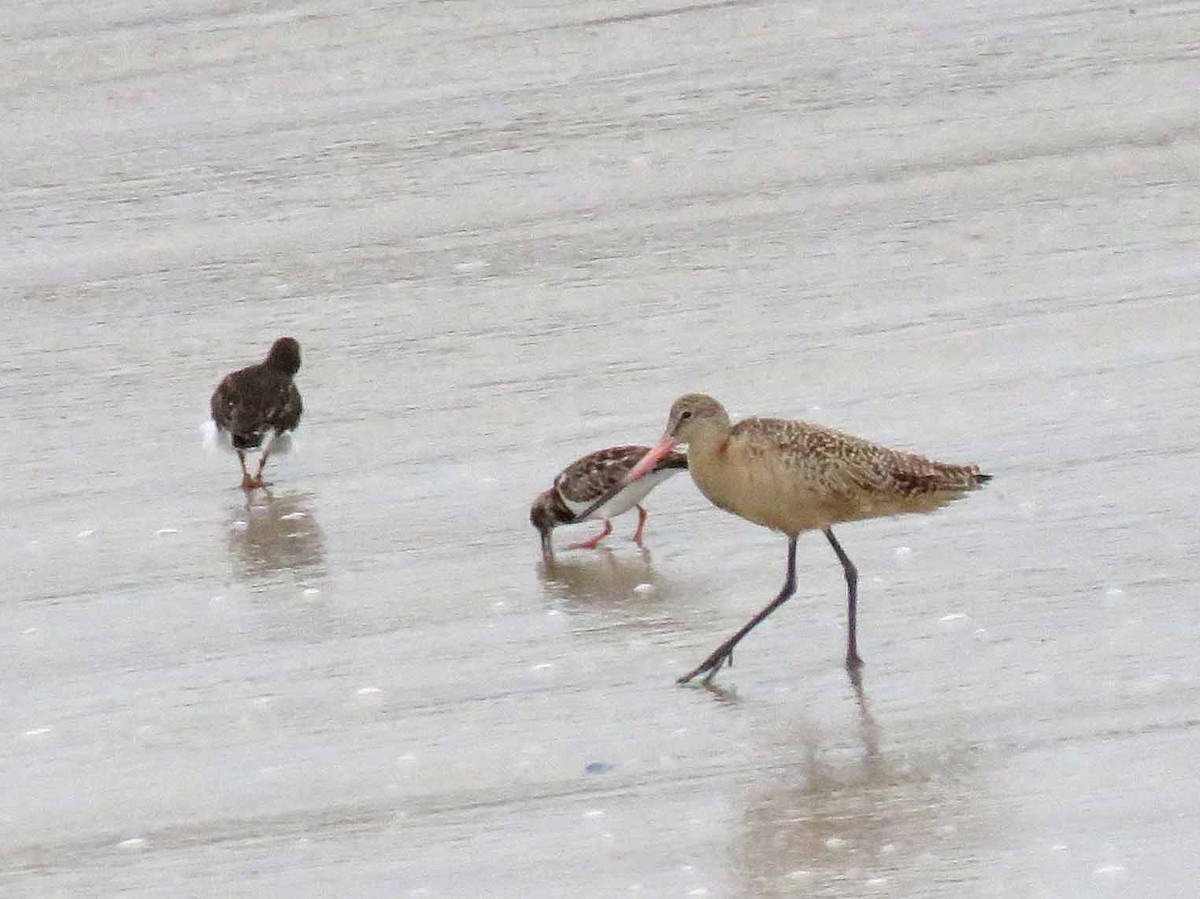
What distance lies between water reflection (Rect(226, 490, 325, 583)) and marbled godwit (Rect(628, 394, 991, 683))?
1515mm

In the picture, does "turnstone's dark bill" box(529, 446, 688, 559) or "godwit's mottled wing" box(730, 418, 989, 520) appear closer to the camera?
"godwit's mottled wing" box(730, 418, 989, 520)

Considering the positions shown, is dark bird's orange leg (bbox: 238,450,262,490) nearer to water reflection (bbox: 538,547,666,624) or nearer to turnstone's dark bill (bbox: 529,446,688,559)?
turnstone's dark bill (bbox: 529,446,688,559)

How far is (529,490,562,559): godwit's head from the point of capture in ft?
28.3

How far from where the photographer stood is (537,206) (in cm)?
1255

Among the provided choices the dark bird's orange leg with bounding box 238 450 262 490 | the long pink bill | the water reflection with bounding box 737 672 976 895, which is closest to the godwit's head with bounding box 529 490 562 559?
the long pink bill

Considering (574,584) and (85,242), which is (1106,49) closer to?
(85,242)

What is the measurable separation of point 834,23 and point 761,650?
29.0ft

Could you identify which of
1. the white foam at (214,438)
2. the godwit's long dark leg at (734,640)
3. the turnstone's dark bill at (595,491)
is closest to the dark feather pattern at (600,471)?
the turnstone's dark bill at (595,491)

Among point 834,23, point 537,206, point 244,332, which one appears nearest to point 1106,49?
point 834,23

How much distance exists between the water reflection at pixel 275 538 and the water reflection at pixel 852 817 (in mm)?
2391

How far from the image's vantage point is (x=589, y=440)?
377 inches

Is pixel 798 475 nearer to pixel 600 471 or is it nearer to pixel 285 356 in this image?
pixel 600 471

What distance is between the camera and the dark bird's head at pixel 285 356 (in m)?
10.2

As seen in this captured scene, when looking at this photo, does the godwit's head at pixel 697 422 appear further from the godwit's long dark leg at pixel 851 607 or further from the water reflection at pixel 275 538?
the water reflection at pixel 275 538
